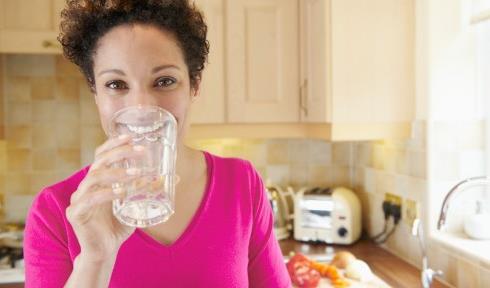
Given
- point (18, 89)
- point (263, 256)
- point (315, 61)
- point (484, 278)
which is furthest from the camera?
point (18, 89)

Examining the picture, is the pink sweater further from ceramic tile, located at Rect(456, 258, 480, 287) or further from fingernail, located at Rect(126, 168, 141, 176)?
ceramic tile, located at Rect(456, 258, 480, 287)

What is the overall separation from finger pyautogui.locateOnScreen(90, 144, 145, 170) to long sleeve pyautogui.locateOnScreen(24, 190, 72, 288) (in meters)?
0.27

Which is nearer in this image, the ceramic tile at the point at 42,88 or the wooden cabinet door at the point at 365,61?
the wooden cabinet door at the point at 365,61

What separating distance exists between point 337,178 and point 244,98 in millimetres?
754

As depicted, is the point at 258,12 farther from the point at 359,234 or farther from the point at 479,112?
the point at 359,234

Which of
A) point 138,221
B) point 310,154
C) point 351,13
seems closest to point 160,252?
point 138,221

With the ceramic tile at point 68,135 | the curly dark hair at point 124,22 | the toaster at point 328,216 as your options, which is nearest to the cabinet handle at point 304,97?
the toaster at point 328,216

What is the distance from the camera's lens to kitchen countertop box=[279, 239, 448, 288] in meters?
1.74

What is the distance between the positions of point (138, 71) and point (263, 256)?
48 cm

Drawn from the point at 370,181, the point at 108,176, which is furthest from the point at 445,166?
the point at 108,176

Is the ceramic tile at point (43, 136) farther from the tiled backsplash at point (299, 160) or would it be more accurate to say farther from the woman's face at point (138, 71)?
the woman's face at point (138, 71)

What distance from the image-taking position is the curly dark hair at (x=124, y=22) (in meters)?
0.86

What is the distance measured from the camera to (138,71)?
32.0 inches

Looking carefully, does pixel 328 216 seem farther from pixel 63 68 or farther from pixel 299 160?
pixel 63 68
